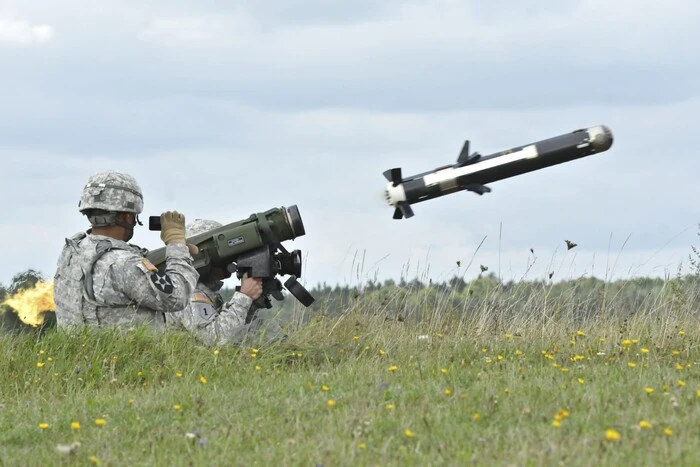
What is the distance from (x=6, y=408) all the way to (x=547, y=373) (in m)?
4.99

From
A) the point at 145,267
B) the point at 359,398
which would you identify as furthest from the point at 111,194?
the point at 359,398

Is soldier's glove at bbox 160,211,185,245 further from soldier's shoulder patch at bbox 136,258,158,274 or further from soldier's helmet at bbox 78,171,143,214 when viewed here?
soldier's shoulder patch at bbox 136,258,158,274

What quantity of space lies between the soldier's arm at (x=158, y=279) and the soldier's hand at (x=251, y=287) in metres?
0.69

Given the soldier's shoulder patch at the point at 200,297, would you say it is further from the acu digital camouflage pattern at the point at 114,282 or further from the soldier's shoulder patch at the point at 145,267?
the soldier's shoulder patch at the point at 145,267

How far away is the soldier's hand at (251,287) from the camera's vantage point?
10.9 meters

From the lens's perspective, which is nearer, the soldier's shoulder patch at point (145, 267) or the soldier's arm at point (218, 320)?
the soldier's shoulder patch at point (145, 267)

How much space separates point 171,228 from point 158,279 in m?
0.70

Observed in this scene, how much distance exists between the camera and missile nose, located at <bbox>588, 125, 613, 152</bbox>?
35.3 feet

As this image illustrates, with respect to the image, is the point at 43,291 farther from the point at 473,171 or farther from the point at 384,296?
the point at 473,171

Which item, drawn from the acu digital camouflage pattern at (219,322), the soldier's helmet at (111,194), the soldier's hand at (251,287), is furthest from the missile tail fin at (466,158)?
the soldier's helmet at (111,194)

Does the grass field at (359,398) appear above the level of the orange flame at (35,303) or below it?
below

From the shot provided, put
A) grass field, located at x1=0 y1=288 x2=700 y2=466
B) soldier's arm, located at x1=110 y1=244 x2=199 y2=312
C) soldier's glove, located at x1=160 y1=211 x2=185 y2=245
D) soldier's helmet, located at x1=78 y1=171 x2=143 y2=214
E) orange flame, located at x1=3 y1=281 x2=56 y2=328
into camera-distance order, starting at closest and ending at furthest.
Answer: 1. grass field, located at x1=0 y1=288 x2=700 y2=466
2. soldier's arm, located at x1=110 y1=244 x2=199 y2=312
3. soldier's helmet, located at x1=78 y1=171 x2=143 y2=214
4. soldier's glove, located at x1=160 y1=211 x2=185 y2=245
5. orange flame, located at x1=3 y1=281 x2=56 y2=328

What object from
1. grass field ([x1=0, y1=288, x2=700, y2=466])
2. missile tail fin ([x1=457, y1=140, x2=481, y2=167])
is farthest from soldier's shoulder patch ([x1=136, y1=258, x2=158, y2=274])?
missile tail fin ([x1=457, y1=140, x2=481, y2=167])

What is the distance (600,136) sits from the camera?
10766 mm
